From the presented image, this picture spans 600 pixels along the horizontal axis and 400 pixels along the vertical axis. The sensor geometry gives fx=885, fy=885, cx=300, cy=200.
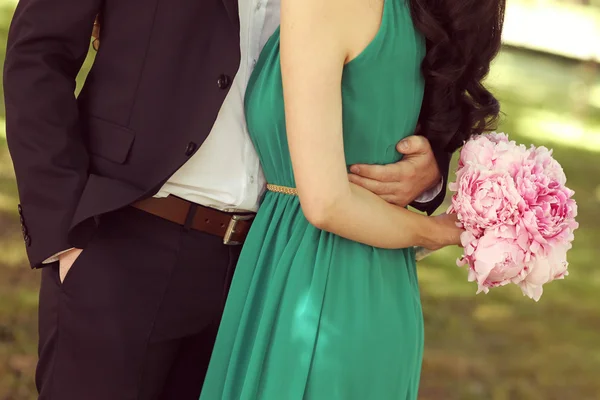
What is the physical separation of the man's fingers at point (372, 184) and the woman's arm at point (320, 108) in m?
0.05

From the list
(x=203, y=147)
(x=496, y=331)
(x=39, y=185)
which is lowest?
(x=496, y=331)

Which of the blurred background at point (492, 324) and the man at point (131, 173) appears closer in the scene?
the man at point (131, 173)

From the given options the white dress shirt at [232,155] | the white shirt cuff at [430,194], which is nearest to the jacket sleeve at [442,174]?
the white shirt cuff at [430,194]

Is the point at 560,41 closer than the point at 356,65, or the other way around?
the point at 356,65

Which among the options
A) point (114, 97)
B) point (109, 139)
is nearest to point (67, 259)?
point (109, 139)

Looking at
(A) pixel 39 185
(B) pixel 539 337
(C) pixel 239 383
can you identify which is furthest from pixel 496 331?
(A) pixel 39 185

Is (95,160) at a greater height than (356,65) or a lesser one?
lesser

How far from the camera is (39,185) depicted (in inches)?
83.4

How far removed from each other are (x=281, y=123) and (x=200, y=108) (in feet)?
0.65

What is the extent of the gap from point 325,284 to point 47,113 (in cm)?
77

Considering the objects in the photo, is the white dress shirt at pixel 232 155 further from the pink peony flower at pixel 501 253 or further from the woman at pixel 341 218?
the pink peony flower at pixel 501 253

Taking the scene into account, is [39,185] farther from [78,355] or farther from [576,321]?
[576,321]

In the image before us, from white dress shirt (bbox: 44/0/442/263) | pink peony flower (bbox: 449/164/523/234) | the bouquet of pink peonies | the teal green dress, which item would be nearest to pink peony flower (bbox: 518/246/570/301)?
the bouquet of pink peonies

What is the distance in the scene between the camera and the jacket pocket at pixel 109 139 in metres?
2.13
